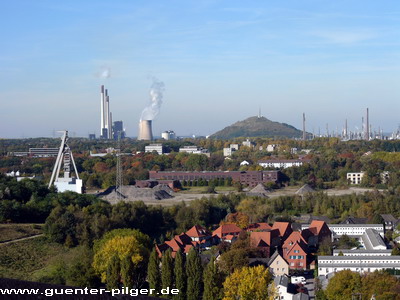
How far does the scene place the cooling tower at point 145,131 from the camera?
5700cm

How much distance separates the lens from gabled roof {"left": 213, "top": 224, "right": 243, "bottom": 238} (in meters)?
13.4

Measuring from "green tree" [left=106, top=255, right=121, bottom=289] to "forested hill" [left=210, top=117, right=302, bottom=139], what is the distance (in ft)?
231

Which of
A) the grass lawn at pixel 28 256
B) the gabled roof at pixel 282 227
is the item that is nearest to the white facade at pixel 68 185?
the grass lawn at pixel 28 256

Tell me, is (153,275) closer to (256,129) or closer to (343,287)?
(343,287)

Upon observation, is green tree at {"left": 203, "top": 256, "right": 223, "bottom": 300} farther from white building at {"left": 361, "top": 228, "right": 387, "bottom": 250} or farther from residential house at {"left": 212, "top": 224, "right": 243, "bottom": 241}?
white building at {"left": 361, "top": 228, "right": 387, "bottom": 250}

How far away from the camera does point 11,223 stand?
13164mm

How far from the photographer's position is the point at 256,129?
8206 cm

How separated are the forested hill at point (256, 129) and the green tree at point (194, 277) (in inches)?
2770

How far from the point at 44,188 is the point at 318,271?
8663 millimetres

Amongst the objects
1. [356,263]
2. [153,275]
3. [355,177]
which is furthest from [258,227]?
[355,177]

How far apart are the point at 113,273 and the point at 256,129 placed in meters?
74.3

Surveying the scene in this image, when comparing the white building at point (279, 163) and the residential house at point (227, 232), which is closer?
the residential house at point (227, 232)

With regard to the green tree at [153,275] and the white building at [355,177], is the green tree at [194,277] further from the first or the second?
the white building at [355,177]

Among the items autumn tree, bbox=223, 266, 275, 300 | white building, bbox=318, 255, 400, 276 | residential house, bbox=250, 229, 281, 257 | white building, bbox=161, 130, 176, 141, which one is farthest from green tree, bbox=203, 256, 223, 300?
white building, bbox=161, 130, 176, 141
